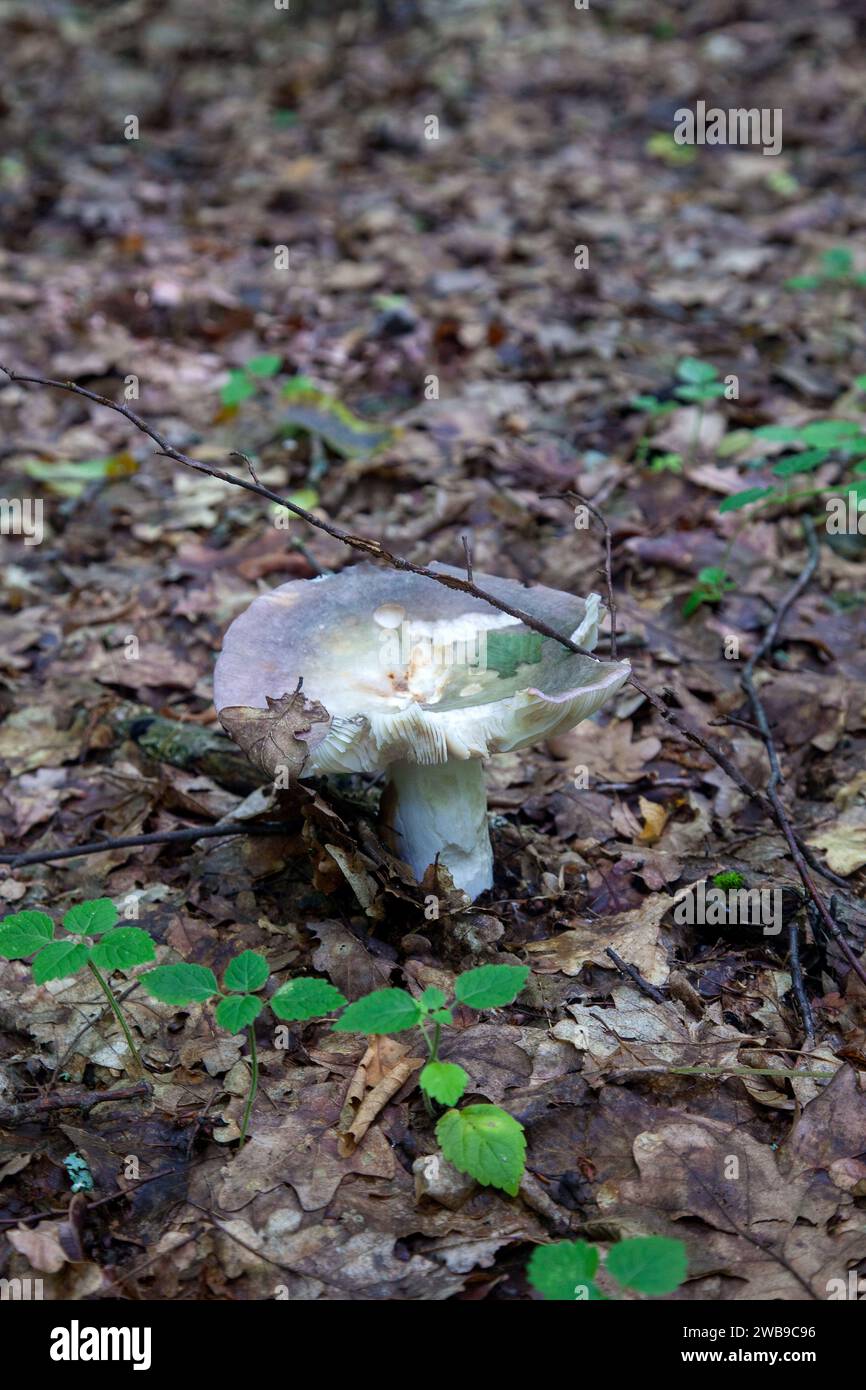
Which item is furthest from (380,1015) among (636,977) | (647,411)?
(647,411)

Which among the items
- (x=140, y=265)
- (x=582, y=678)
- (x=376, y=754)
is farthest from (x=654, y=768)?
(x=140, y=265)

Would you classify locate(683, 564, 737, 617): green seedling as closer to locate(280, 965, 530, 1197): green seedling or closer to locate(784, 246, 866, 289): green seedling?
locate(280, 965, 530, 1197): green seedling

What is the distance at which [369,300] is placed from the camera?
7684mm

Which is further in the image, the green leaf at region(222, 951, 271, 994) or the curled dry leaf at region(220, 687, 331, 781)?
the curled dry leaf at region(220, 687, 331, 781)

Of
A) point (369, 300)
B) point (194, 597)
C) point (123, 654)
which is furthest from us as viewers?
point (369, 300)

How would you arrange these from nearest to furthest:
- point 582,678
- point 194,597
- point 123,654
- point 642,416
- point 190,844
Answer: point 582,678 → point 190,844 → point 123,654 → point 194,597 → point 642,416

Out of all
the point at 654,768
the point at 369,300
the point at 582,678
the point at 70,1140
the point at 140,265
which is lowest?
the point at 70,1140

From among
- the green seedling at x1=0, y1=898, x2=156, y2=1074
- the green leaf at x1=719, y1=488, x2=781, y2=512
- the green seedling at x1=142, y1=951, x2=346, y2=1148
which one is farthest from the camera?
the green leaf at x1=719, y1=488, x2=781, y2=512

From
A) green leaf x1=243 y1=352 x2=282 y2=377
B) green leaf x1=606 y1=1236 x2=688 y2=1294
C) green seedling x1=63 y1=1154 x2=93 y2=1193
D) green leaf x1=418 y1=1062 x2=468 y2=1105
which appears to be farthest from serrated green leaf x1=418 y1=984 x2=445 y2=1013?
green leaf x1=243 y1=352 x2=282 y2=377

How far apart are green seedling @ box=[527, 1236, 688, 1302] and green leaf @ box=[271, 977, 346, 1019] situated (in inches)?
26.9

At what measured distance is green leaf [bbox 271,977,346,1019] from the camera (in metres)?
2.51

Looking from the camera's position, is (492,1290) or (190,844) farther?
(190,844)

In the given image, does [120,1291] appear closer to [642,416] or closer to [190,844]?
[190,844]

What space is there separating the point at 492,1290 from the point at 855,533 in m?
3.85
